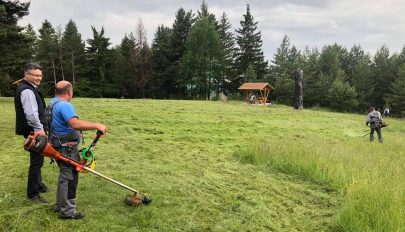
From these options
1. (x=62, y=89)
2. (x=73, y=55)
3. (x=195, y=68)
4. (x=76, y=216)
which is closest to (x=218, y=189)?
(x=76, y=216)

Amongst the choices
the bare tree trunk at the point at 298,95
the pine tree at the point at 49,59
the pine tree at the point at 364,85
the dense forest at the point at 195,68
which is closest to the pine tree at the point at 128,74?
the dense forest at the point at 195,68

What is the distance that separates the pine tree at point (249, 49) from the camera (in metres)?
48.9

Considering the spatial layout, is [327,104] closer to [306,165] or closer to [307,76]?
[307,76]

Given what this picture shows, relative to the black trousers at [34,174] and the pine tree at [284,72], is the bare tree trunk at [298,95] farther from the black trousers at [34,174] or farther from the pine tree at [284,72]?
the black trousers at [34,174]

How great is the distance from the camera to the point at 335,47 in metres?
57.3

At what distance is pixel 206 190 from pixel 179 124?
7.80 meters

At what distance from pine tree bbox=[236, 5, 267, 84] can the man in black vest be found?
1744 inches

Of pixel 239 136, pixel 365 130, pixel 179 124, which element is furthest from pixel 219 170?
pixel 365 130

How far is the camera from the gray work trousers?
4449 mm

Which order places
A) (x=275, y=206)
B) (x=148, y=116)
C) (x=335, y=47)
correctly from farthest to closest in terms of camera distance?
1. (x=335, y=47)
2. (x=148, y=116)
3. (x=275, y=206)

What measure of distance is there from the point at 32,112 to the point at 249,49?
1824 inches

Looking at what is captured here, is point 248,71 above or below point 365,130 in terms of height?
above

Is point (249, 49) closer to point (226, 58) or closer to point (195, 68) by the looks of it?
point (226, 58)

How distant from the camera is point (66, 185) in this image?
4465mm
